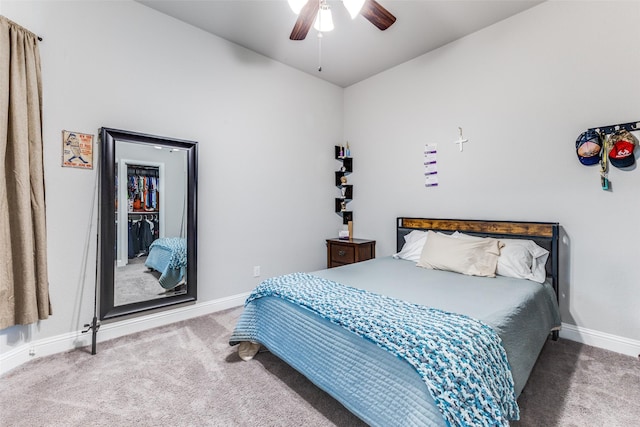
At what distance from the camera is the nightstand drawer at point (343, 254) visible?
145 inches

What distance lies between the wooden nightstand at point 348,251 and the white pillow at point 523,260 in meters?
1.58

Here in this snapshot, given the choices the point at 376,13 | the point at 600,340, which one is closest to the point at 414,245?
the point at 600,340

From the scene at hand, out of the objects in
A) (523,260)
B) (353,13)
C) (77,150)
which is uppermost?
(353,13)

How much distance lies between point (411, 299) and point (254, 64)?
3019 millimetres

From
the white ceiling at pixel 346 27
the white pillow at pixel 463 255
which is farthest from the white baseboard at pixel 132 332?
the white ceiling at pixel 346 27

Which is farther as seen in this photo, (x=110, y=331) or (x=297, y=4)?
(x=110, y=331)

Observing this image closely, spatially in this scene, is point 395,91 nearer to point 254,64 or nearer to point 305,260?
point 254,64

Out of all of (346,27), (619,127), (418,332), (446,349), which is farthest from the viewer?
(346,27)

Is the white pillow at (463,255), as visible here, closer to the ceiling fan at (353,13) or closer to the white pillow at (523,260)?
the white pillow at (523,260)

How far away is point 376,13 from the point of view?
2045mm

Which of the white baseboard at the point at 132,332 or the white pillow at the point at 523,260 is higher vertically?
the white pillow at the point at 523,260

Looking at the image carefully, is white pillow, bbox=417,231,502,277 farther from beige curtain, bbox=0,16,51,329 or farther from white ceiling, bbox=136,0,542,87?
beige curtain, bbox=0,16,51,329

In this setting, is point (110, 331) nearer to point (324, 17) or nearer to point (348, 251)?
point (348, 251)

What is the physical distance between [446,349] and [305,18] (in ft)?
7.20
